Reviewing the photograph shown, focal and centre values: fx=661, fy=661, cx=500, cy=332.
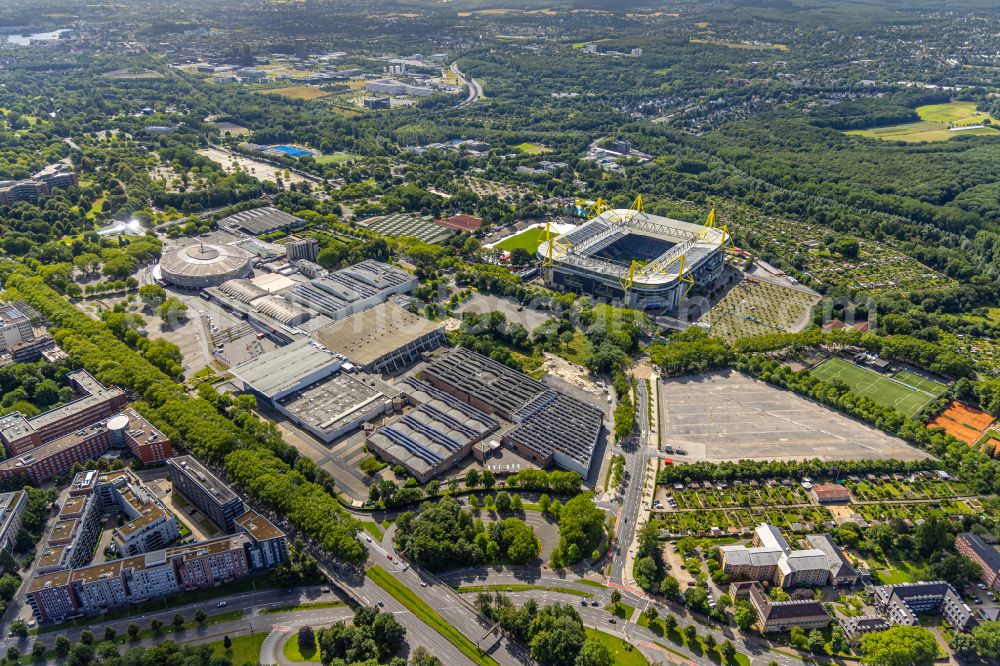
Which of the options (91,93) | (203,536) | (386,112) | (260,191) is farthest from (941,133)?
(91,93)

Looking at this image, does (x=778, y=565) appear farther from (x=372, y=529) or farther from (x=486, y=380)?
(x=486, y=380)

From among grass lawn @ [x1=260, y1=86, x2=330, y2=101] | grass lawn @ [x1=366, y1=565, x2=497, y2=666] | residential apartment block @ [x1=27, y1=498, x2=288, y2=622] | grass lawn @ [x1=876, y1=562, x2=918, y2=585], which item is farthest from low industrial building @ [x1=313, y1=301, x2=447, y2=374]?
grass lawn @ [x1=260, y1=86, x2=330, y2=101]

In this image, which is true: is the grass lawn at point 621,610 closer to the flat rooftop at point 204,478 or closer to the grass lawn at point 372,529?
the grass lawn at point 372,529

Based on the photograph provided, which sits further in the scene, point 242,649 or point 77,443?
point 77,443

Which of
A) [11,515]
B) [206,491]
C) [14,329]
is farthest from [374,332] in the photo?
[14,329]

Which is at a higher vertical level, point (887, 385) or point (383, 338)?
point (383, 338)

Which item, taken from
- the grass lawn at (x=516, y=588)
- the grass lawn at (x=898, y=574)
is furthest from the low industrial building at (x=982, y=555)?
the grass lawn at (x=516, y=588)
